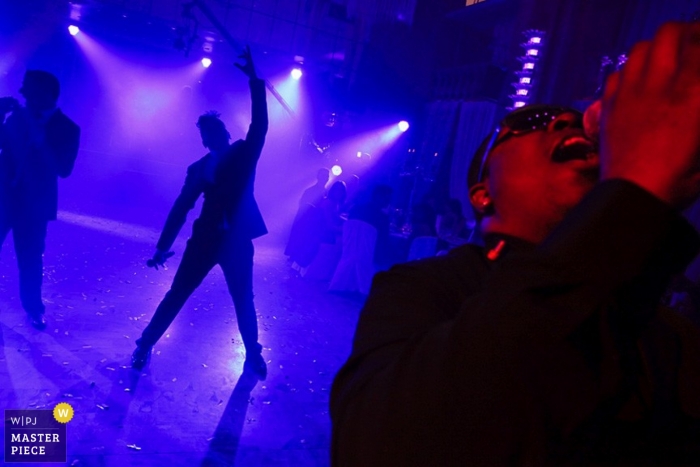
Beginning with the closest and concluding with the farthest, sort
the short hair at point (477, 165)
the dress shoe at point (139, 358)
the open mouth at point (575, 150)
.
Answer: the open mouth at point (575, 150), the short hair at point (477, 165), the dress shoe at point (139, 358)

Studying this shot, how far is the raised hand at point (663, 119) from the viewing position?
500 millimetres

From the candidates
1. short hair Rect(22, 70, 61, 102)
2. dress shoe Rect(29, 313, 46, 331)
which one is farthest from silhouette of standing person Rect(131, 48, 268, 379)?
short hair Rect(22, 70, 61, 102)

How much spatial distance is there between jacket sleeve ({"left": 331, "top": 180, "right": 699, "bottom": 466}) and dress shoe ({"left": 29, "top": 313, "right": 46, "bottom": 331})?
4.63m

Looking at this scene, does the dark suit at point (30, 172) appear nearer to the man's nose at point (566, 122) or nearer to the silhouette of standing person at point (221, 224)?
the silhouette of standing person at point (221, 224)

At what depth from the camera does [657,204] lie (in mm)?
509

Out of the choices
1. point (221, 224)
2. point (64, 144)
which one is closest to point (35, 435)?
point (221, 224)

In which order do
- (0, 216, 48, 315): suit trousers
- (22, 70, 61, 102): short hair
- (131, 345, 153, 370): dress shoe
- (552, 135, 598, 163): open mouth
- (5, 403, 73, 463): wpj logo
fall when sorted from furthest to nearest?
(0, 216, 48, 315): suit trousers < (22, 70, 61, 102): short hair < (131, 345, 153, 370): dress shoe < (5, 403, 73, 463): wpj logo < (552, 135, 598, 163): open mouth

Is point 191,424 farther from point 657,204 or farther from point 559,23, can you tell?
point 559,23

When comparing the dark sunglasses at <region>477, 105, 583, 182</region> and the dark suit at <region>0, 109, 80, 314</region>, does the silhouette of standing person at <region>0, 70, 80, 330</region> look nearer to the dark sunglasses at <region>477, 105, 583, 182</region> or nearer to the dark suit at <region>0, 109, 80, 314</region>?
the dark suit at <region>0, 109, 80, 314</region>

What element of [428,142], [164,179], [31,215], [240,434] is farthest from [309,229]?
[164,179]

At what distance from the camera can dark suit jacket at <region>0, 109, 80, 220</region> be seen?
4.21 metres

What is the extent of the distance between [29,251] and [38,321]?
0.61 m

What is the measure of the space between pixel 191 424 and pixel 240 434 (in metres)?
0.33

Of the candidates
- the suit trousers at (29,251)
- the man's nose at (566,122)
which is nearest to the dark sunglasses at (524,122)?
the man's nose at (566,122)
